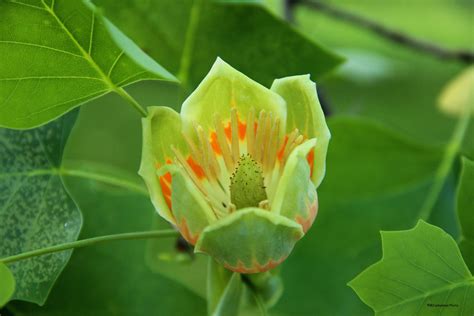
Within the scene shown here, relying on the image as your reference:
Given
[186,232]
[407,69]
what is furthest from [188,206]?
[407,69]

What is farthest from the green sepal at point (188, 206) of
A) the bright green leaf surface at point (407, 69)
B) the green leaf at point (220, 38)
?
the bright green leaf surface at point (407, 69)

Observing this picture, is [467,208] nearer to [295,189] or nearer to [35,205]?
[295,189]

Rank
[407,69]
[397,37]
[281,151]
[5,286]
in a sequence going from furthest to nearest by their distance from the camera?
[407,69] → [397,37] → [281,151] → [5,286]

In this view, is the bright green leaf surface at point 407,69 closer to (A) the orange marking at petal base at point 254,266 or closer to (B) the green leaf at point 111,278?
(B) the green leaf at point 111,278

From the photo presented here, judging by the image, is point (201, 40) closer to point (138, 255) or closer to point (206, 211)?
point (138, 255)

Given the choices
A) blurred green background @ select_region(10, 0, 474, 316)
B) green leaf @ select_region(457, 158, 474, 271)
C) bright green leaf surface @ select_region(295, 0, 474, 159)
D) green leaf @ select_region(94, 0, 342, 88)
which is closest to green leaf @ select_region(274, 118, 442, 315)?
blurred green background @ select_region(10, 0, 474, 316)

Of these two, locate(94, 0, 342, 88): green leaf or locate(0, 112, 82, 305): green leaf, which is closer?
locate(0, 112, 82, 305): green leaf

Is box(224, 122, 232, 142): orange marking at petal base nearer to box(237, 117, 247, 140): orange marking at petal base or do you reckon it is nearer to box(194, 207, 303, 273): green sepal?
box(237, 117, 247, 140): orange marking at petal base
